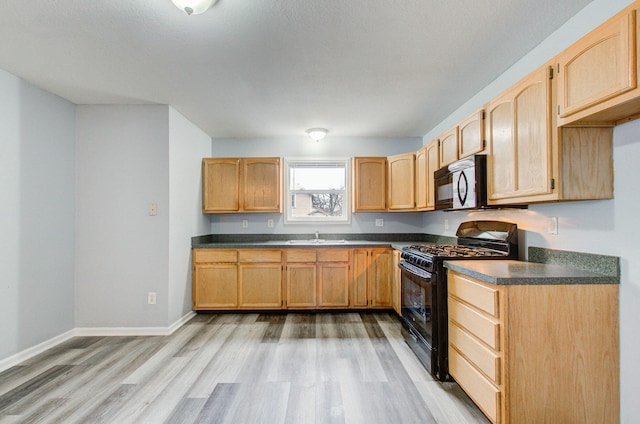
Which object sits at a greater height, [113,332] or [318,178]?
[318,178]

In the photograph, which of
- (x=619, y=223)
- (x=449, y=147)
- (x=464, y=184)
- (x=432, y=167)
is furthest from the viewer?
(x=432, y=167)

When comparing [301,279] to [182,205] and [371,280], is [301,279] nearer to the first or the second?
[371,280]

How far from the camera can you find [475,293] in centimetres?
188

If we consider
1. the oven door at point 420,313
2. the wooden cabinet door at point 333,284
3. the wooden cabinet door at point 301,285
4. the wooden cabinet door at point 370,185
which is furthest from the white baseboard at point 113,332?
the wooden cabinet door at point 370,185

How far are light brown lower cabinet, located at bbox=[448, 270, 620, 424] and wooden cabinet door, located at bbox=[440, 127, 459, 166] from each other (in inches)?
59.5

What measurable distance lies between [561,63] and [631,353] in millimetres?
1540

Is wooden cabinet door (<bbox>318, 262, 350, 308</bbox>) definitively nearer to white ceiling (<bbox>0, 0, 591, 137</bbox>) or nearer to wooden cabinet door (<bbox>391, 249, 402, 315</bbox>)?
wooden cabinet door (<bbox>391, 249, 402, 315</bbox>)

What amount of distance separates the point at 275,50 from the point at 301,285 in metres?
2.69

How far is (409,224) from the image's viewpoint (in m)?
4.48

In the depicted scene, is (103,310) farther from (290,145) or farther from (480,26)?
(480,26)

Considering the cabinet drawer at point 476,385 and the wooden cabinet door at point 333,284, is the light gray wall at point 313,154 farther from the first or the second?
the cabinet drawer at point 476,385

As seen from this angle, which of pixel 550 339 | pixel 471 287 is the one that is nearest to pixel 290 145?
pixel 471 287

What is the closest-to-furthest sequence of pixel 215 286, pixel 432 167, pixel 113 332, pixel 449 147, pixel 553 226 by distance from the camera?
pixel 553 226 < pixel 449 147 < pixel 113 332 < pixel 432 167 < pixel 215 286

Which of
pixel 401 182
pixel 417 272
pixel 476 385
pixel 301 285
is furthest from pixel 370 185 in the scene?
pixel 476 385
